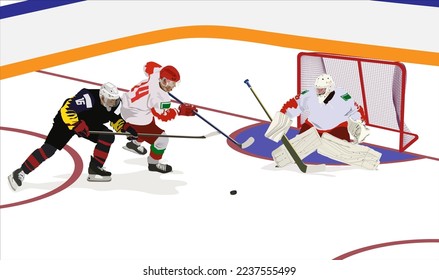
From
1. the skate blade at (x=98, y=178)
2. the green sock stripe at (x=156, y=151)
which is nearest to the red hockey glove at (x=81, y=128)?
the skate blade at (x=98, y=178)

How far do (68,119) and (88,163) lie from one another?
3.28ft

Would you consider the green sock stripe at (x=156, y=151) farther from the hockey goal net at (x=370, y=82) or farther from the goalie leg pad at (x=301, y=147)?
the hockey goal net at (x=370, y=82)

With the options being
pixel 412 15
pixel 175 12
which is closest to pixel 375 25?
pixel 412 15

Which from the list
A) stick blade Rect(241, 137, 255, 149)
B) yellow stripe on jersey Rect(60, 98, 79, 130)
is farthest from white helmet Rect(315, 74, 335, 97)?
yellow stripe on jersey Rect(60, 98, 79, 130)

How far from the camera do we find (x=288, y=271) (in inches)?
328

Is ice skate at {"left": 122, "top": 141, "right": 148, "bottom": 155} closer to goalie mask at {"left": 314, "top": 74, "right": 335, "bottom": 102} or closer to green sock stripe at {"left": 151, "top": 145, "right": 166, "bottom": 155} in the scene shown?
green sock stripe at {"left": 151, "top": 145, "right": 166, "bottom": 155}

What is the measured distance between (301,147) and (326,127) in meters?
0.28

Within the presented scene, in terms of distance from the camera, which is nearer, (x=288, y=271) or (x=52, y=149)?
(x=288, y=271)

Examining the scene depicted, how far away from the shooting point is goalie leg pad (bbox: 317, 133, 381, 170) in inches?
390

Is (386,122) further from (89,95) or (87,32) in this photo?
(87,32)

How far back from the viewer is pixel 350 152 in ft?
32.5

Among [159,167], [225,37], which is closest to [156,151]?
[159,167]

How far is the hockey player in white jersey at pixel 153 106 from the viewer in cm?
955

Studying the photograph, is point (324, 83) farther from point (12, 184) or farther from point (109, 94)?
point (12, 184)
